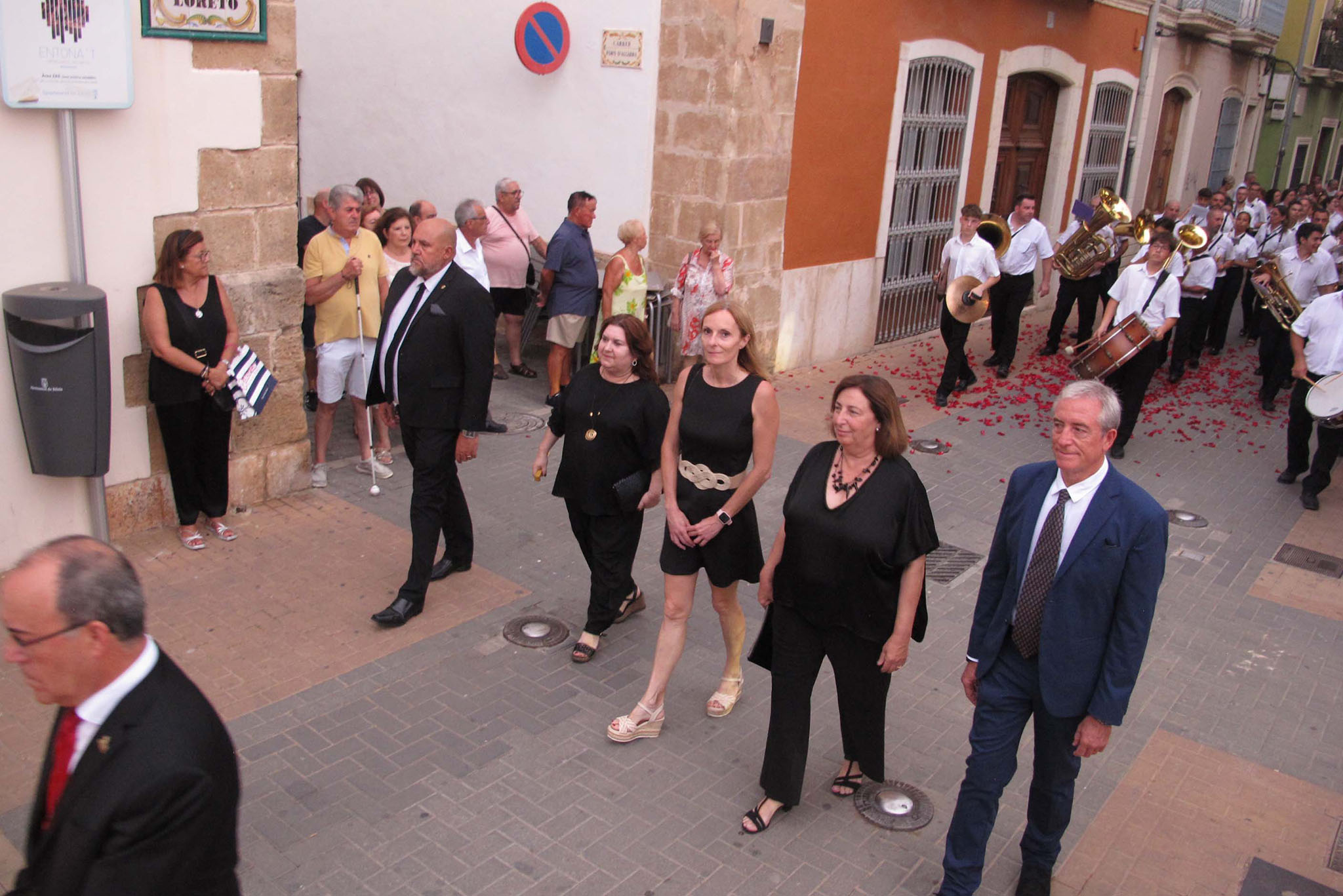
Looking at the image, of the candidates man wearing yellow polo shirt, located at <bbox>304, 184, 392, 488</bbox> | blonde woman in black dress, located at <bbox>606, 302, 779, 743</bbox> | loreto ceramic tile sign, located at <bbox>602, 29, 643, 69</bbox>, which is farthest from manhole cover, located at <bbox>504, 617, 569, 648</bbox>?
loreto ceramic tile sign, located at <bbox>602, 29, 643, 69</bbox>

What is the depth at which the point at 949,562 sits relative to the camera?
7078 millimetres

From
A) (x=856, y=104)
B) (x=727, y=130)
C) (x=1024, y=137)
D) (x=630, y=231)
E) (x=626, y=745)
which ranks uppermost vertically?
(x=856, y=104)

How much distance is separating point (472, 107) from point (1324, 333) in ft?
24.8

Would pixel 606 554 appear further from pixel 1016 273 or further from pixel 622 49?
pixel 1016 273

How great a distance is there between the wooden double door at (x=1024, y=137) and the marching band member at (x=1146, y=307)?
5310mm

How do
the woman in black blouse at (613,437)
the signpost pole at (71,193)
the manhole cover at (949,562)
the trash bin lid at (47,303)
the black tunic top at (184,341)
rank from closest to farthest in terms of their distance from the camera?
the woman in black blouse at (613,437), the trash bin lid at (47,303), the signpost pole at (71,193), the black tunic top at (184,341), the manhole cover at (949,562)

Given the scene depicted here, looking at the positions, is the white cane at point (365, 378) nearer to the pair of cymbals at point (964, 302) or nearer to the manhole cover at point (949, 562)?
the manhole cover at point (949, 562)

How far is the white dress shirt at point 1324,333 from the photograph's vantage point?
8430 mm

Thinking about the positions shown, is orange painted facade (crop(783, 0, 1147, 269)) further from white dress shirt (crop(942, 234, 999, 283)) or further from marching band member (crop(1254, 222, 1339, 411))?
marching band member (crop(1254, 222, 1339, 411))

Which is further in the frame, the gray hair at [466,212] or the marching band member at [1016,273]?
the marching band member at [1016,273]

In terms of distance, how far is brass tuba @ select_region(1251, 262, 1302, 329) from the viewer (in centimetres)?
1096

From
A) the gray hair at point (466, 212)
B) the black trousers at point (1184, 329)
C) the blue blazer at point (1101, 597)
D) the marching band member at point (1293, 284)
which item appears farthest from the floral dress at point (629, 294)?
the marching band member at point (1293, 284)

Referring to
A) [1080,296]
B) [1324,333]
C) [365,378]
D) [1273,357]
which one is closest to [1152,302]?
[1324,333]

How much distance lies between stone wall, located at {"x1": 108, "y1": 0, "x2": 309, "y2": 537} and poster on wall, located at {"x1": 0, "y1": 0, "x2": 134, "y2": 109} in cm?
56
